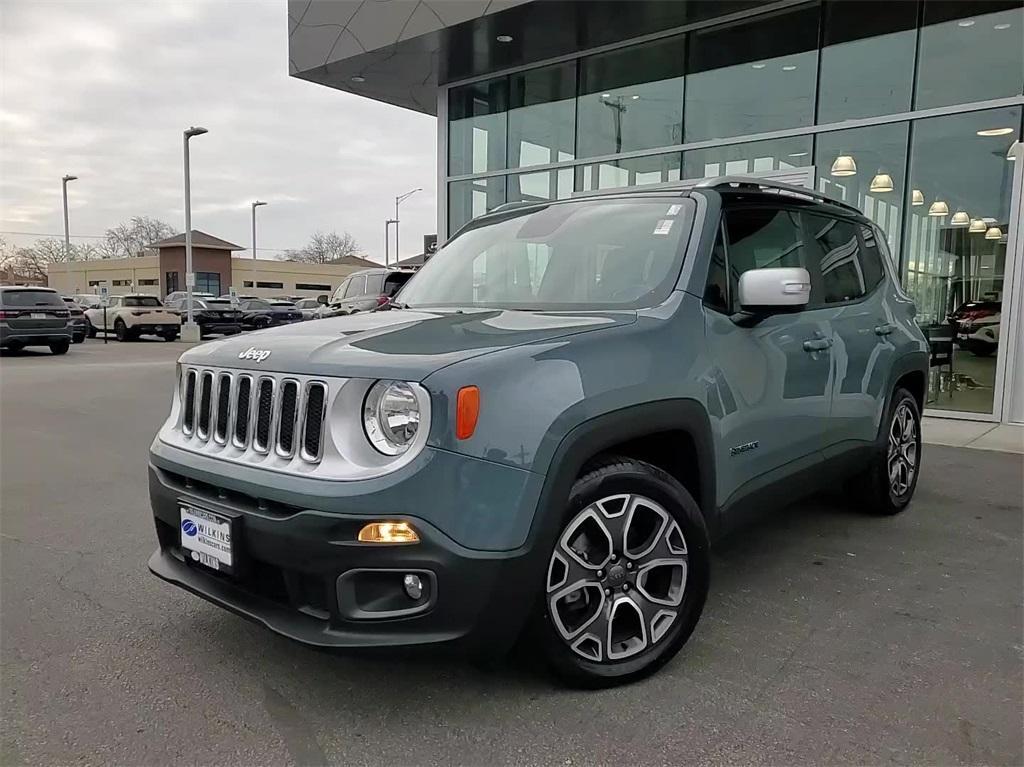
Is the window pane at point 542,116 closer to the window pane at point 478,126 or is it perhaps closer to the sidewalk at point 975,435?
the window pane at point 478,126

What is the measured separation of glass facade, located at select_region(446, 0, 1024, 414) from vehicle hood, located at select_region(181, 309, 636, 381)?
26.1ft

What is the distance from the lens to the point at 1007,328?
29.7 feet

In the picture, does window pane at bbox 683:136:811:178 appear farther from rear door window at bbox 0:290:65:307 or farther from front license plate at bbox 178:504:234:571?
rear door window at bbox 0:290:65:307

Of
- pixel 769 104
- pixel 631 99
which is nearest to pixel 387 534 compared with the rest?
pixel 769 104

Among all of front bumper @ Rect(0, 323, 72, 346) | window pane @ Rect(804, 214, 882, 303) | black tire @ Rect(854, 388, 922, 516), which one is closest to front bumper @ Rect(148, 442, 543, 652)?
window pane @ Rect(804, 214, 882, 303)

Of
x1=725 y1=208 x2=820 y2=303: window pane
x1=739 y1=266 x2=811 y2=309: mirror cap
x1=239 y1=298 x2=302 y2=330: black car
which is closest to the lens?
x1=739 y1=266 x2=811 y2=309: mirror cap

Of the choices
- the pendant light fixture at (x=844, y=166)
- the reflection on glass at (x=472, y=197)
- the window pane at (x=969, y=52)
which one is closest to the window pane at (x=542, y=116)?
the reflection on glass at (x=472, y=197)

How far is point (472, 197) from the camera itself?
14.5m

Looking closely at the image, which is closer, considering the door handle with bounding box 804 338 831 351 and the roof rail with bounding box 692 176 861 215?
the roof rail with bounding box 692 176 861 215

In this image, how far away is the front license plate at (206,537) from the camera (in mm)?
2578

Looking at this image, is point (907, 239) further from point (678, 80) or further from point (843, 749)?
point (843, 749)

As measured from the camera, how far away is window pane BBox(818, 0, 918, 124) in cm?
955

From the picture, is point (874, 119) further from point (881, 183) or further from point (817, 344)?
point (817, 344)

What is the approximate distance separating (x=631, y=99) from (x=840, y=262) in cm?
874
